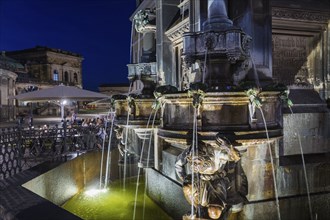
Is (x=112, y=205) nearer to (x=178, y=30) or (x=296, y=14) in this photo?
(x=178, y=30)

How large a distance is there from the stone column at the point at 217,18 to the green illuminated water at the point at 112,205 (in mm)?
4516

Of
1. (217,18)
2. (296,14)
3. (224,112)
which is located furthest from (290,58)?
(224,112)

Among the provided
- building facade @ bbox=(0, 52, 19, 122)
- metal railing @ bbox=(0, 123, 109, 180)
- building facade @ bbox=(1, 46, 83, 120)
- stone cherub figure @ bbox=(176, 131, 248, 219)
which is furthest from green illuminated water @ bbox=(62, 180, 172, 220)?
building facade @ bbox=(1, 46, 83, 120)

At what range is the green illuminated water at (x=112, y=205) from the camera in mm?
6789

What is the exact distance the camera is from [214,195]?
4.38 metres

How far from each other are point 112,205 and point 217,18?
538 cm

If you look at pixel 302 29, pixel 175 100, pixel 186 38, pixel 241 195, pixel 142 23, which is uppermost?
pixel 142 23

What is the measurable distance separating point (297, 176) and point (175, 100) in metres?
2.88

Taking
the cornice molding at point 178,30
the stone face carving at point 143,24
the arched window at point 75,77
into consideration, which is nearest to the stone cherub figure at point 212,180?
the cornice molding at point 178,30

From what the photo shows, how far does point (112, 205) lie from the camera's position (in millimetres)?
7559

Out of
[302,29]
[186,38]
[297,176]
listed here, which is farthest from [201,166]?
[302,29]

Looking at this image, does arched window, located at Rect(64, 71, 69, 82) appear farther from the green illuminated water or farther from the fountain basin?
the fountain basin

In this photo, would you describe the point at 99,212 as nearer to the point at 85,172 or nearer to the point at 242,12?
the point at 85,172

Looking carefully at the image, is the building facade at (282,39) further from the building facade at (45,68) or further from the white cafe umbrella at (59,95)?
the building facade at (45,68)
